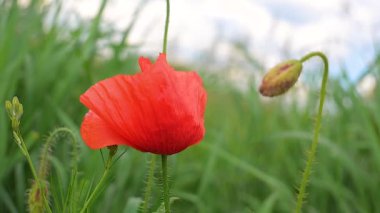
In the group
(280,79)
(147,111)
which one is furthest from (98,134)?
(280,79)

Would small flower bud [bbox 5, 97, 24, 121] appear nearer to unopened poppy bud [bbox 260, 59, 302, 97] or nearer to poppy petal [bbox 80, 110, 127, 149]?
poppy petal [bbox 80, 110, 127, 149]

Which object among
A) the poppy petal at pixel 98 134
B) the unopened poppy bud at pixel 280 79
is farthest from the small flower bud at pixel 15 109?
the unopened poppy bud at pixel 280 79

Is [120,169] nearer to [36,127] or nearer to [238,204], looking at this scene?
[36,127]

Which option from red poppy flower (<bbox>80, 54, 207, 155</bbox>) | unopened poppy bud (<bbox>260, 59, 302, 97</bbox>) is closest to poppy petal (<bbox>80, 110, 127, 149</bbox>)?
red poppy flower (<bbox>80, 54, 207, 155</bbox>)

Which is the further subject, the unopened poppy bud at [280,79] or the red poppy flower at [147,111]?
the unopened poppy bud at [280,79]

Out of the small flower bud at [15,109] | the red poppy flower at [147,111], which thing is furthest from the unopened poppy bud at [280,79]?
the small flower bud at [15,109]

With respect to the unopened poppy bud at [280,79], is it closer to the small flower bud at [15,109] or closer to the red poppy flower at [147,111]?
the red poppy flower at [147,111]

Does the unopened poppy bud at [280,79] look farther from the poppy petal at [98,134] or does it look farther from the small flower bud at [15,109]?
the small flower bud at [15,109]

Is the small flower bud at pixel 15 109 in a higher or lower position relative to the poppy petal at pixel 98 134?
higher
